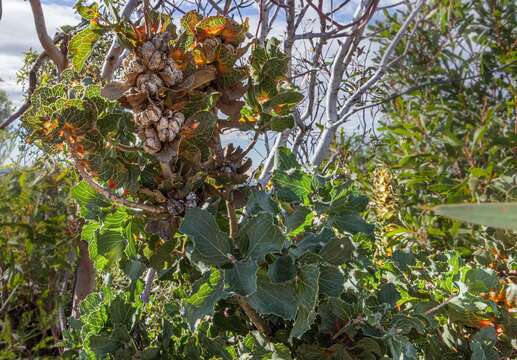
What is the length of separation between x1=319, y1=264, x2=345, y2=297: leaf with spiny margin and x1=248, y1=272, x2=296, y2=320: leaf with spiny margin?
85mm

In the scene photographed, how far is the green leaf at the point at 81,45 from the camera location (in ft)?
2.43

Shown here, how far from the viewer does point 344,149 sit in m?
2.52

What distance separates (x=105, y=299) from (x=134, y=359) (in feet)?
0.45

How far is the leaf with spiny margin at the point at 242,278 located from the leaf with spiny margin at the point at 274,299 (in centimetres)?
5

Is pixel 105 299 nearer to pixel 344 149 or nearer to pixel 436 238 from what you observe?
pixel 436 238

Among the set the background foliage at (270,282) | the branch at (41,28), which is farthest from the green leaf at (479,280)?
the branch at (41,28)

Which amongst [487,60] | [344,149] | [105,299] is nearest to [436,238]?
[344,149]

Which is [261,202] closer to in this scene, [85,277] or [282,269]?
[282,269]

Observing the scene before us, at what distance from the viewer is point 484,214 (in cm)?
42

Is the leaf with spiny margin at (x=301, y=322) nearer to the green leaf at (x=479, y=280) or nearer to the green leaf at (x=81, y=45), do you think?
the green leaf at (x=479, y=280)

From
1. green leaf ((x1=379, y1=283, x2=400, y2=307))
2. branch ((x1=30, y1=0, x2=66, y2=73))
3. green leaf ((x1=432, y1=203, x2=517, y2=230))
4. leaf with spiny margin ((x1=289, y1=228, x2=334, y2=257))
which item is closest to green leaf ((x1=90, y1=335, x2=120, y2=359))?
leaf with spiny margin ((x1=289, y1=228, x2=334, y2=257))

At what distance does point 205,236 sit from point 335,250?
0.76 feet

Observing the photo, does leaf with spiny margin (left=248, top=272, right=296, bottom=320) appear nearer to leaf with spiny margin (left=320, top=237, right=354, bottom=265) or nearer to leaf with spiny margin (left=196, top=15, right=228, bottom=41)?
leaf with spiny margin (left=320, top=237, right=354, bottom=265)

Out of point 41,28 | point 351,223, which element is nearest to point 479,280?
point 351,223
